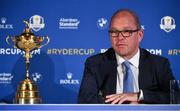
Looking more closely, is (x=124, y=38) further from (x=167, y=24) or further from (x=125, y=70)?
(x=167, y=24)

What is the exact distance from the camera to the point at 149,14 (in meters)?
3.47

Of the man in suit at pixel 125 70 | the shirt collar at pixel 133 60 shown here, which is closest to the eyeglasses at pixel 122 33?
the man in suit at pixel 125 70

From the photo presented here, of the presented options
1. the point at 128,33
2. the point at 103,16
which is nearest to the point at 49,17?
the point at 103,16

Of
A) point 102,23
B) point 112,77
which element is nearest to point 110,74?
point 112,77

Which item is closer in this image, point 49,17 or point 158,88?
point 158,88

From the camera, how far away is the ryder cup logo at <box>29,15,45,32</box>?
346 centimetres

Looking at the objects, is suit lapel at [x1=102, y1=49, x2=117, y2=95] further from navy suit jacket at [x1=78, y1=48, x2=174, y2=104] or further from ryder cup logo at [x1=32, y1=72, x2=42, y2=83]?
ryder cup logo at [x1=32, y1=72, x2=42, y2=83]

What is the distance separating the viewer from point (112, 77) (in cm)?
240

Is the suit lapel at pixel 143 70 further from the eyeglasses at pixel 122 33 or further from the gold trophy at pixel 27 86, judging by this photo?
the gold trophy at pixel 27 86

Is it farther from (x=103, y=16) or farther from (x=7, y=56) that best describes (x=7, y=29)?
(x=103, y=16)

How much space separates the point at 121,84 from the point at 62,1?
133 cm

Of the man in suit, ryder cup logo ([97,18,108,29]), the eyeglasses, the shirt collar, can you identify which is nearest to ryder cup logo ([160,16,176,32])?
ryder cup logo ([97,18,108,29])

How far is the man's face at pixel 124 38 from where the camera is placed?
229 centimetres

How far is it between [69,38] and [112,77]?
1.15m
